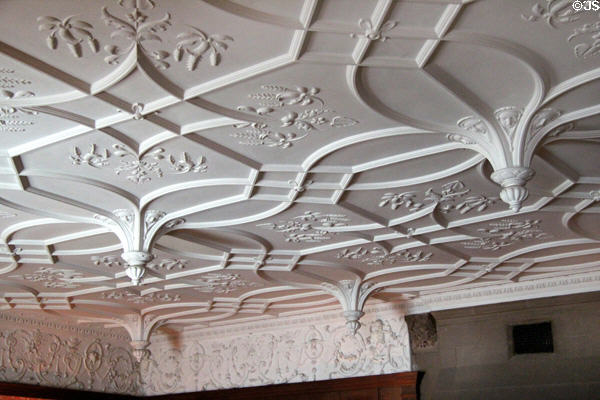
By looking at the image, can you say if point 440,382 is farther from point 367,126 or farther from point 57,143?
point 57,143

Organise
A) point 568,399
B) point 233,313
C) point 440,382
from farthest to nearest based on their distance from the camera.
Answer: point 233,313 < point 440,382 < point 568,399

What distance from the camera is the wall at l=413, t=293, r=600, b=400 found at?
14180 millimetres

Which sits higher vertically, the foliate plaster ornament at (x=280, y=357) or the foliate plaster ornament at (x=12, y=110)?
the foliate plaster ornament at (x=12, y=110)

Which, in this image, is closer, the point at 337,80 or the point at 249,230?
the point at 337,80

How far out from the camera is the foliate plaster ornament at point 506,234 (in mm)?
11633

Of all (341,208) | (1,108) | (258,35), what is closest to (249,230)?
(341,208)

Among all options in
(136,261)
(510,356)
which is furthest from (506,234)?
(136,261)

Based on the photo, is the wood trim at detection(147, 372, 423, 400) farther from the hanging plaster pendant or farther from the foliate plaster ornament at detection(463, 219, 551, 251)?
the hanging plaster pendant

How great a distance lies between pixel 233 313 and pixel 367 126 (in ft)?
33.8

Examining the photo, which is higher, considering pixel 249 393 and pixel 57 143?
pixel 57 143

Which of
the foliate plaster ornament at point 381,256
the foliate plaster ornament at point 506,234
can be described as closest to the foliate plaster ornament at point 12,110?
the foliate plaster ornament at point 381,256

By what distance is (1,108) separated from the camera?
24.8 feet

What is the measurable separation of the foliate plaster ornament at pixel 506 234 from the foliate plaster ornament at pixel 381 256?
966 millimetres

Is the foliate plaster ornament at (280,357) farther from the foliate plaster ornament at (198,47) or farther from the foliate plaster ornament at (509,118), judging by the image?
the foliate plaster ornament at (198,47)
